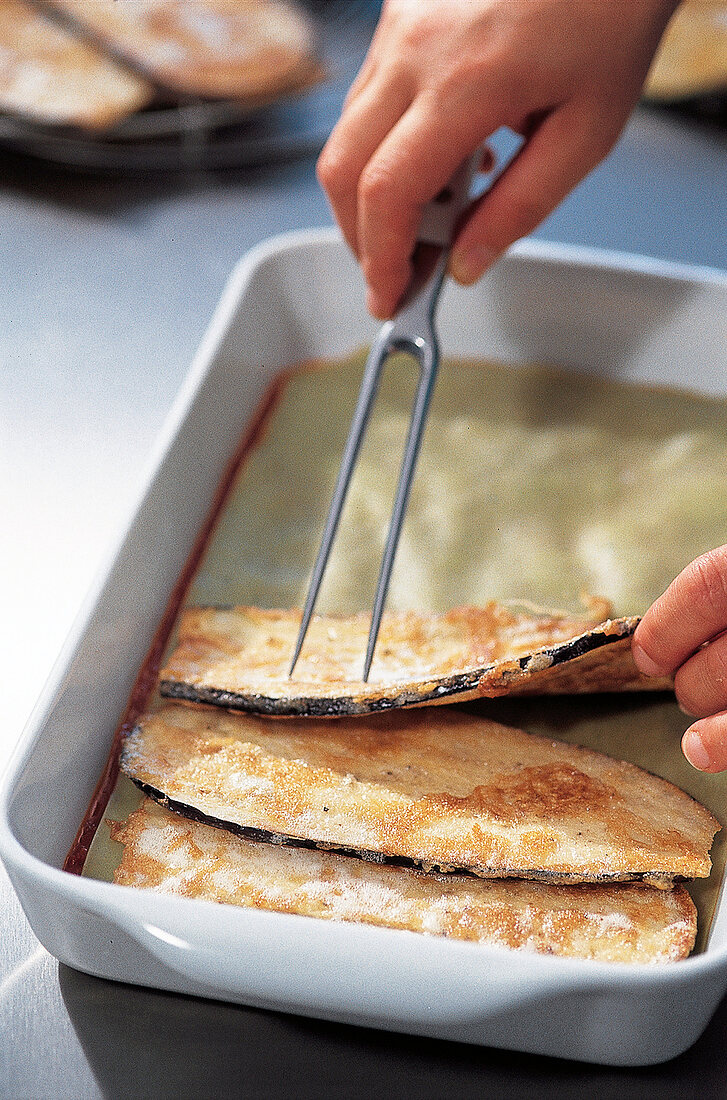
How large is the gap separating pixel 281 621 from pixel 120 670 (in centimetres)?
15

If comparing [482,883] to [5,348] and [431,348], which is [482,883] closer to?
[431,348]

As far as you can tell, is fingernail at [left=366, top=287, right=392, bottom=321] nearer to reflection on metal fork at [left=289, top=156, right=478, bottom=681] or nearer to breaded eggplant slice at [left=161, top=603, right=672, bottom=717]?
reflection on metal fork at [left=289, top=156, right=478, bottom=681]

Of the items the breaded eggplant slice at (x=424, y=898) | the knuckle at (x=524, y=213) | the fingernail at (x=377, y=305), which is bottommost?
the breaded eggplant slice at (x=424, y=898)

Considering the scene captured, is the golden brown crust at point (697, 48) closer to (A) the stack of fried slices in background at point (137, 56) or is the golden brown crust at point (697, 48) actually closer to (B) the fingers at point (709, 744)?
(A) the stack of fried slices in background at point (137, 56)

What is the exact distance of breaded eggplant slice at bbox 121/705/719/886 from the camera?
2.50 feet

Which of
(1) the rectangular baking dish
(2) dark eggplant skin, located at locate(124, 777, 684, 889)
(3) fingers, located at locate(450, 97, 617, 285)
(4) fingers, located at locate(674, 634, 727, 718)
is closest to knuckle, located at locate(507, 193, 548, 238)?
(3) fingers, located at locate(450, 97, 617, 285)

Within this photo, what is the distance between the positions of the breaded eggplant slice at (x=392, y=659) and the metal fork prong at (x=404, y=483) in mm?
34

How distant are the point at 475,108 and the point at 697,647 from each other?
1.72ft

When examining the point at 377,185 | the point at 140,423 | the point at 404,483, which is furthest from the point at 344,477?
the point at 140,423

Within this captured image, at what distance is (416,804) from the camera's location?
0.80 metres

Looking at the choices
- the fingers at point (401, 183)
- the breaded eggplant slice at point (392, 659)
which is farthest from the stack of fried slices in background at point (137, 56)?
the breaded eggplant slice at point (392, 659)

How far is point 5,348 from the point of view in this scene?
1.07 metres

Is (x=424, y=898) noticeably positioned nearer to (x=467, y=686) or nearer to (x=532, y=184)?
(x=467, y=686)

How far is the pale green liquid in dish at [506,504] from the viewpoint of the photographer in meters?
1.04
